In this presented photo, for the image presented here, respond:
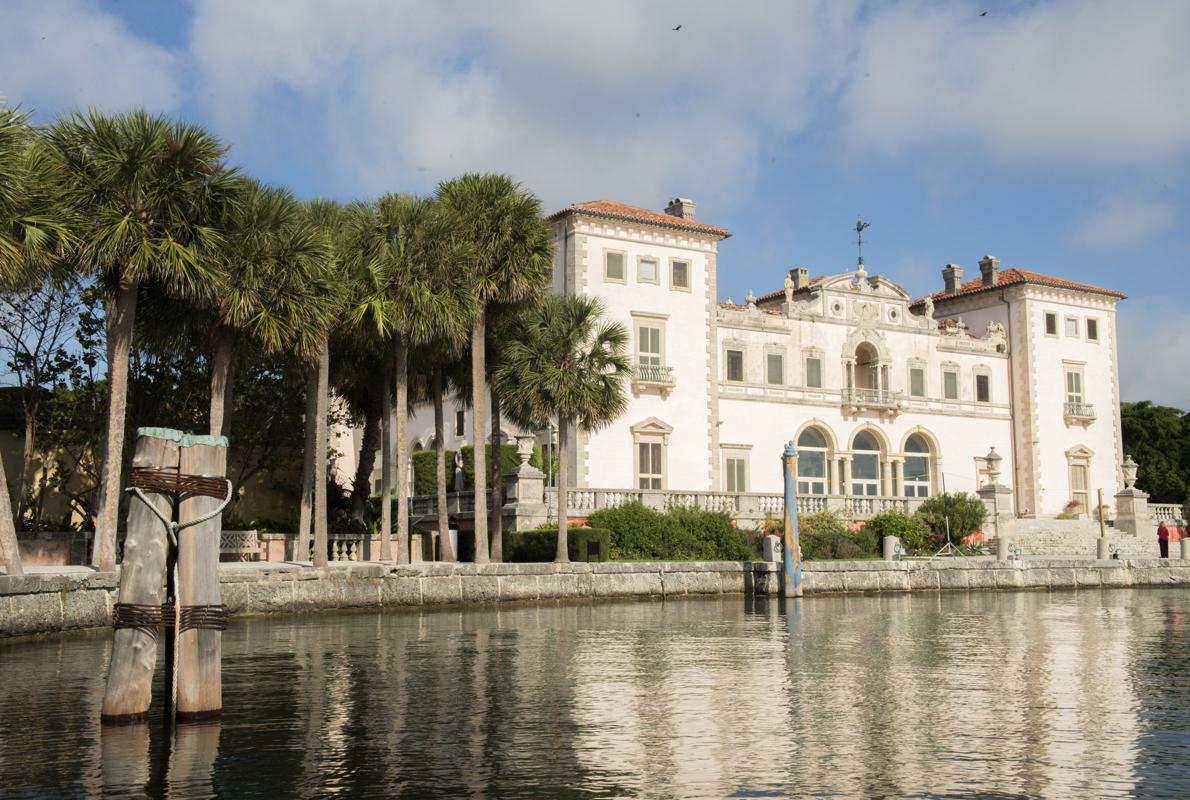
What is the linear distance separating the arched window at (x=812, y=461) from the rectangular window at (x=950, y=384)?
7.23 meters

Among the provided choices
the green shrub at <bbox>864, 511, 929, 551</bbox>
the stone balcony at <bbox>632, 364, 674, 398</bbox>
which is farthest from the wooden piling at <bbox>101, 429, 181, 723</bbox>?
the stone balcony at <bbox>632, 364, 674, 398</bbox>

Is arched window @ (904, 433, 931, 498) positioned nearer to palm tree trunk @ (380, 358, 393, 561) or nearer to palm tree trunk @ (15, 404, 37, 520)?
palm tree trunk @ (380, 358, 393, 561)

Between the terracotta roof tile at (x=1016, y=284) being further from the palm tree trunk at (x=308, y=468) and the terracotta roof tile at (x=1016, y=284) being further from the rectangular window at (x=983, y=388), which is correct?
the palm tree trunk at (x=308, y=468)

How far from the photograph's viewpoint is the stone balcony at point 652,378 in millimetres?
45906

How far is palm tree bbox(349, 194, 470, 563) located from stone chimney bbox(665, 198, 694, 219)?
847 inches

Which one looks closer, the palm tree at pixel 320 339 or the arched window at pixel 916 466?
the palm tree at pixel 320 339

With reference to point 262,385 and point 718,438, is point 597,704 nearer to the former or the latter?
point 262,385

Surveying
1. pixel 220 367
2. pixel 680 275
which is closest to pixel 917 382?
pixel 680 275

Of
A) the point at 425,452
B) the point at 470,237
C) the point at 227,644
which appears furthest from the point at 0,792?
the point at 425,452

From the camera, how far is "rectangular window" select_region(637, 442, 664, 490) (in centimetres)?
4616

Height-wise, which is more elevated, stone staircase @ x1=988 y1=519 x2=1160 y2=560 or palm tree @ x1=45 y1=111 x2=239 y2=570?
palm tree @ x1=45 y1=111 x2=239 y2=570

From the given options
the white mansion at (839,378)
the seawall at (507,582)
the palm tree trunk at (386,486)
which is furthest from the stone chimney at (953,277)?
the palm tree trunk at (386,486)

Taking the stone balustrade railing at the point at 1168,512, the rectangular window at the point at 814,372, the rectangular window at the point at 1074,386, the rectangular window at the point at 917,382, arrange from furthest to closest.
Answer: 1. the rectangular window at the point at 1074,386
2. the stone balustrade railing at the point at 1168,512
3. the rectangular window at the point at 917,382
4. the rectangular window at the point at 814,372

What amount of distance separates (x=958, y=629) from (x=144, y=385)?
22.8 meters
